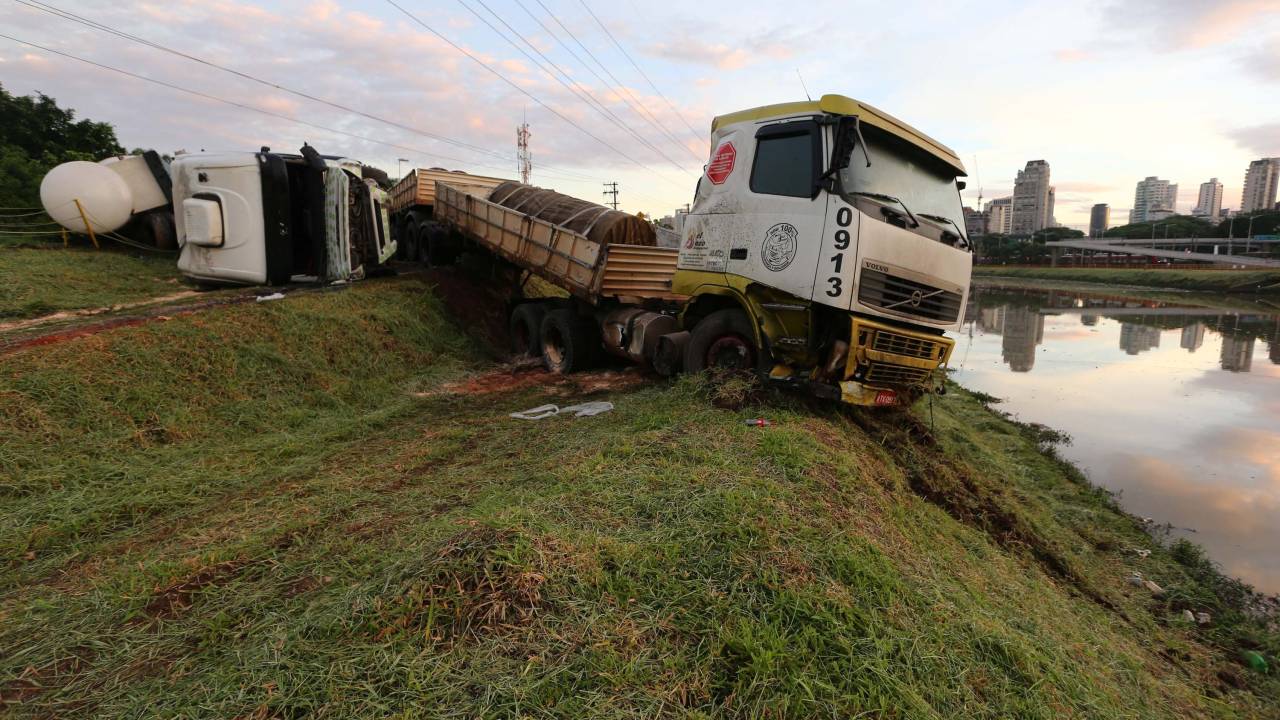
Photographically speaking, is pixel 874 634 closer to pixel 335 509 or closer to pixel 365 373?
pixel 335 509

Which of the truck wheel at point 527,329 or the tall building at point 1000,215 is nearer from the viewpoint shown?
the truck wheel at point 527,329

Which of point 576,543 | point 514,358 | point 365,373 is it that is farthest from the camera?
point 514,358

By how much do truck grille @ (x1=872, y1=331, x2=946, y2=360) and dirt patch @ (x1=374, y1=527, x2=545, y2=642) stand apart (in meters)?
4.10

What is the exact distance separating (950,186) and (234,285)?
1223 centimetres

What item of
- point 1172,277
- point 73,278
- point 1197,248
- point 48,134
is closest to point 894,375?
point 73,278

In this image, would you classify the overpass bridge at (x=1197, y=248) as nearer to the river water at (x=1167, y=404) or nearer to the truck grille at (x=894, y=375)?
the river water at (x=1167, y=404)

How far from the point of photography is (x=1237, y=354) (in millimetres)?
15523

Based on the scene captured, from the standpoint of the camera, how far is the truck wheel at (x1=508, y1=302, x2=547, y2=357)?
34.6 feet

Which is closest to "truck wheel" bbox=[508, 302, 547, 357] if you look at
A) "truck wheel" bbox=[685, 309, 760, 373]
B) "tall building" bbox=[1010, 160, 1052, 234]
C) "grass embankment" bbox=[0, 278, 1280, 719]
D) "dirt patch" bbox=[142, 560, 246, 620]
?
"grass embankment" bbox=[0, 278, 1280, 719]

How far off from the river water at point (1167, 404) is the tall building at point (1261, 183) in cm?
12783

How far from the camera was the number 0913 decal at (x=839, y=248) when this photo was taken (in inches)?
207

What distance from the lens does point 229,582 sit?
3.13 metres

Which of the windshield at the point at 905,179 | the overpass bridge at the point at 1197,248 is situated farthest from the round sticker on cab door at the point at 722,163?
the overpass bridge at the point at 1197,248

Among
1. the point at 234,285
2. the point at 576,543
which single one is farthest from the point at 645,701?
the point at 234,285
